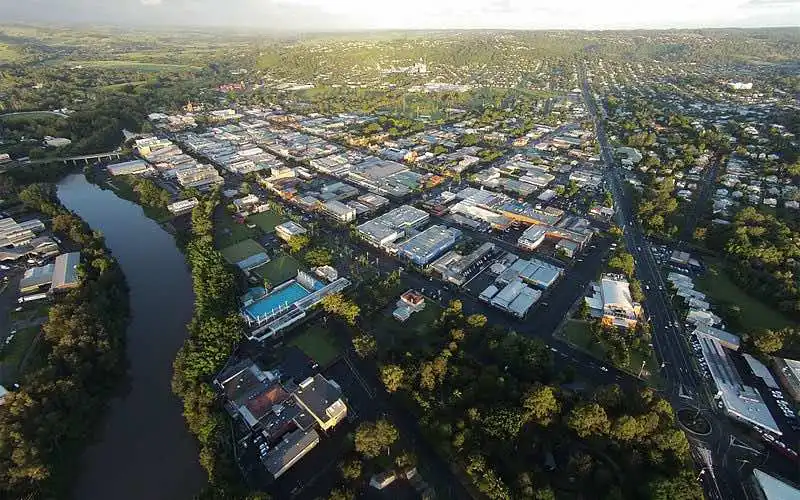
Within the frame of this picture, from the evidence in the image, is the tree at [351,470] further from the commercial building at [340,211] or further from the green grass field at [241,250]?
the commercial building at [340,211]

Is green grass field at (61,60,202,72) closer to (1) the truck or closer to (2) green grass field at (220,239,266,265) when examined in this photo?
(2) green grass field at (220,239,266,265)

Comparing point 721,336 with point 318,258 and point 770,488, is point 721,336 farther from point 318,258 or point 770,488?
point 318,258

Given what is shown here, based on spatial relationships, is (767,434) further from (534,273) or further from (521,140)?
(521,140)

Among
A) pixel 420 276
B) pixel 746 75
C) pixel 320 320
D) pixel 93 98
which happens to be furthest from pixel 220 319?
pixel 746 75

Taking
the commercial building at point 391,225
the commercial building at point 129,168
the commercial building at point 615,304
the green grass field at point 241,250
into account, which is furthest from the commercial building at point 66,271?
the commercial building at point 615,304

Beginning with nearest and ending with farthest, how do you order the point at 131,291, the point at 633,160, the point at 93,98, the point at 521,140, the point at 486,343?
the point at 486,343 → the point at 131,291 → the point at 633,160 → the point at 521,140 → the point at 93,98

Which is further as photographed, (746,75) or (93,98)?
(746,75)
